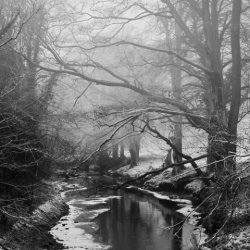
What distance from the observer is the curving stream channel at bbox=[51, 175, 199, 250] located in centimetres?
1278

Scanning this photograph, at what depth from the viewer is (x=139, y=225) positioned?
15852 mm

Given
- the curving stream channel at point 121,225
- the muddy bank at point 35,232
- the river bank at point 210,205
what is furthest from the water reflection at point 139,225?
the muddy bank at point 35,232

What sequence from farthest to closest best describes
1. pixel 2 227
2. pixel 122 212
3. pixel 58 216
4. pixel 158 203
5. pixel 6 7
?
pixel 158 203, pixel 122 212, pixel 58 216, pixel 6 7, pixel 2 227

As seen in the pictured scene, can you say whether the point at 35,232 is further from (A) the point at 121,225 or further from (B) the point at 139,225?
(B) the point at 139,225

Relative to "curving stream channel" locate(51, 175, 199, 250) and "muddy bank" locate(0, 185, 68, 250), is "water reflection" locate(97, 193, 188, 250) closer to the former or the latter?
"curving stream channel" locate(51, 175, 199, 250)

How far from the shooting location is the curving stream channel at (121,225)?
12.8 m

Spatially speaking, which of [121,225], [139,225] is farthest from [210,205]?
[121,225]

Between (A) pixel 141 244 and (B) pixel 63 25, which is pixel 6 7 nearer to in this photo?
(B) pixel 63 25

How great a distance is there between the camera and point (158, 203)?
2027 centimetres

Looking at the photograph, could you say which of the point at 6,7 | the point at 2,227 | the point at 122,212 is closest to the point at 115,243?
the point at 2,227

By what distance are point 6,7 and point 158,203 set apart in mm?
12232

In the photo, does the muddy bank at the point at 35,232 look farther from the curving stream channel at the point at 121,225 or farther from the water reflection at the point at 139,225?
the water reflection at the point at 139,225

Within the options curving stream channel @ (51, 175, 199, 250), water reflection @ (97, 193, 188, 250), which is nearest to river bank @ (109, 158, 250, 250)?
curving stream channel @ (51, 175, 199, 250)

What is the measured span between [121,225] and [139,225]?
0.73m
